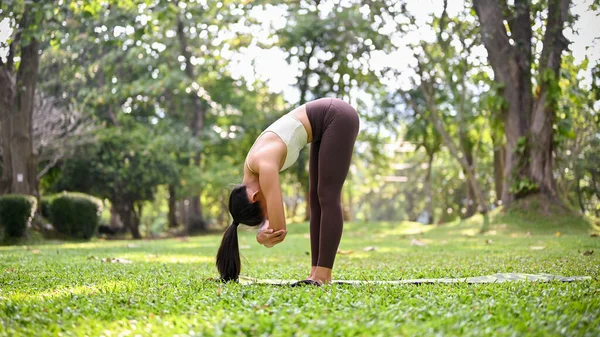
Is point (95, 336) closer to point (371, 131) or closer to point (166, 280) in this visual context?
point (166, 280)

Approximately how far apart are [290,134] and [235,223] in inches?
29.7

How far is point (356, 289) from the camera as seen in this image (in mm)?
3871

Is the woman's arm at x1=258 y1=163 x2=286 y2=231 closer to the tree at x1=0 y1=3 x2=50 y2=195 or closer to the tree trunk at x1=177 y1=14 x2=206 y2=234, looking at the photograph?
the tree at x1=0 y1=3 x2=50 y2=195

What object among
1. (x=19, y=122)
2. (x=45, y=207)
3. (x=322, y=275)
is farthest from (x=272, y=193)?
(x=45, y=207)

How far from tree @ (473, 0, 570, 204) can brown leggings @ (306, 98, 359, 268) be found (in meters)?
9.52

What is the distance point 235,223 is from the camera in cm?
440

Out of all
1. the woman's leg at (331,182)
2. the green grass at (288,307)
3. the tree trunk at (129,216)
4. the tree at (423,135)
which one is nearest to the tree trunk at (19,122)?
the tree trunk at (129,216)

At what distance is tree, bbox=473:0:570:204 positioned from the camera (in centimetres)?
1298

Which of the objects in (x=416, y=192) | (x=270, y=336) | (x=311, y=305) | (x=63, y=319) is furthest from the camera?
(x=416, y=192)

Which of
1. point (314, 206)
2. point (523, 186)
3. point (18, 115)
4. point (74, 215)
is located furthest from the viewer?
point (74, 215)

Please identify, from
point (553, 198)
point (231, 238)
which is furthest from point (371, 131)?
point (231, 238)

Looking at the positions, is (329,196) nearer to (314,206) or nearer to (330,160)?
(330,160)

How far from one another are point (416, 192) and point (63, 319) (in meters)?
48.3

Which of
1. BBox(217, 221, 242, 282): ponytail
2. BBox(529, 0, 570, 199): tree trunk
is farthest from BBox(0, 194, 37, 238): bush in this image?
BBox(529, 0, 570, 199): tree trunk
